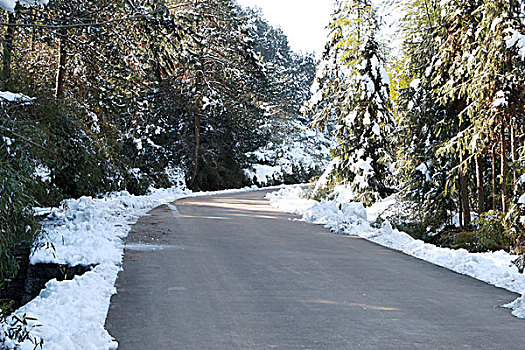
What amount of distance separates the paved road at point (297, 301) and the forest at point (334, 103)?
1789 mm

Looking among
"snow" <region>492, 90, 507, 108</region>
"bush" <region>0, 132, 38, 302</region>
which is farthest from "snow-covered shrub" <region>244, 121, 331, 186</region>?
"bush" <region>0, 132, 38, 302</region>

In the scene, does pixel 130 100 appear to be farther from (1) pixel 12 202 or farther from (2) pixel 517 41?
(1) pixel 12 202

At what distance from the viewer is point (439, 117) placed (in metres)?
15.8

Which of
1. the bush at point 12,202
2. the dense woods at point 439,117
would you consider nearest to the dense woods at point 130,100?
the bush at point 12,202

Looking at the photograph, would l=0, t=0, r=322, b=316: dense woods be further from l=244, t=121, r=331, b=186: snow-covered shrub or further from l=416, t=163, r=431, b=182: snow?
l=416, t=163, r=431, b=182: snow

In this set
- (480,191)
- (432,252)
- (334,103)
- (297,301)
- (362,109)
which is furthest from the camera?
(334,103)

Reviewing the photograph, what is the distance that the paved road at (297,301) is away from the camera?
17.1 feet

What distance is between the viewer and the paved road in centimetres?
520

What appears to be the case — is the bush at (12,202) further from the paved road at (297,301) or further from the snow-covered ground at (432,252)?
the snow-covered ground at (432,252)

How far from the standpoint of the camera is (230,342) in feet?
16.5

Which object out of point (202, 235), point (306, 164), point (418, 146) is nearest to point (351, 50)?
point (418, 146)

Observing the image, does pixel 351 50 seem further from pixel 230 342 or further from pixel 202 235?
pixel 230 342

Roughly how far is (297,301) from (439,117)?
35.3 feet

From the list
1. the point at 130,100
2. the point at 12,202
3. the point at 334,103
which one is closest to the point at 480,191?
the point at 334,103
